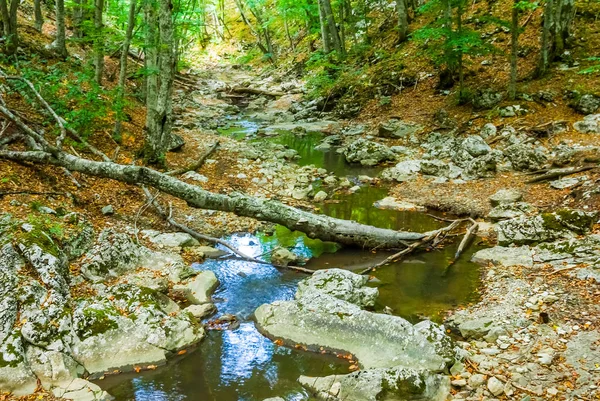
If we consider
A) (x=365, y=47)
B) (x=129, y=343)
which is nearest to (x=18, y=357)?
(x=129, y=343)

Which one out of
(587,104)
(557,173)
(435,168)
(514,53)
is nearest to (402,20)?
(514,53)

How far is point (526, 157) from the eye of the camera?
11.6 metres

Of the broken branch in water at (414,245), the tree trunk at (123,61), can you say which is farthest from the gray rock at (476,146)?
the tree trunk at (123,61)

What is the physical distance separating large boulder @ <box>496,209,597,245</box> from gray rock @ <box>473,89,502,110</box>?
8.29 meters

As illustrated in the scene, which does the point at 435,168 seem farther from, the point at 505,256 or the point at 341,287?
the point at 341,287

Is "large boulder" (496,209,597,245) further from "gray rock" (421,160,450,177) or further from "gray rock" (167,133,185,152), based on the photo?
"gray rock" (167,133,185,152)

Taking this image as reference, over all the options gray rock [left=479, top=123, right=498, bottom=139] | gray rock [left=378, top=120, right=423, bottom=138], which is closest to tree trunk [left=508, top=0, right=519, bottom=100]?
gray rock [left=479, top=123, right=498, bottom=139]

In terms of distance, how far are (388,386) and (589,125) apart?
11457mm

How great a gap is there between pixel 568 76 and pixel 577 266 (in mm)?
10342

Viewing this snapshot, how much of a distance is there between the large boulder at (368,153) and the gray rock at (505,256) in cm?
724

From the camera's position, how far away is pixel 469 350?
5.08 metres

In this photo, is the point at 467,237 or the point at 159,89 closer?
the point at 467,237

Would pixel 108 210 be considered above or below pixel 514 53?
below

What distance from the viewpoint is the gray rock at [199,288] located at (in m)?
6.77
